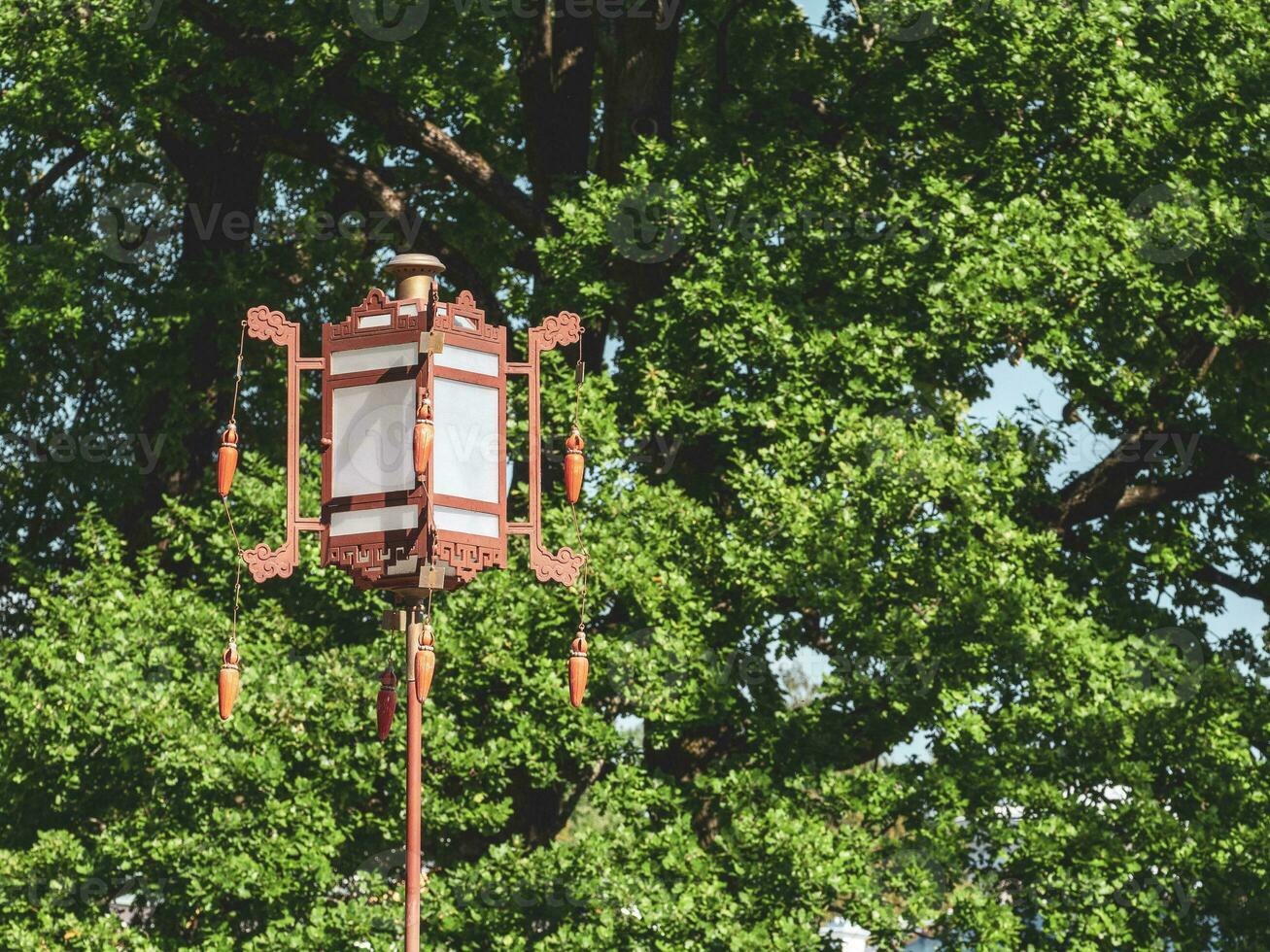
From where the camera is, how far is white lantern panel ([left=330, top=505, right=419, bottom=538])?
6.62 metres

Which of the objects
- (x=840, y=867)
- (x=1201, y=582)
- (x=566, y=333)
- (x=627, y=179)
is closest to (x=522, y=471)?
(x=627, y=179)

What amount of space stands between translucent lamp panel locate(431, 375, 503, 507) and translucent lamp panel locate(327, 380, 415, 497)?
117 millimetres

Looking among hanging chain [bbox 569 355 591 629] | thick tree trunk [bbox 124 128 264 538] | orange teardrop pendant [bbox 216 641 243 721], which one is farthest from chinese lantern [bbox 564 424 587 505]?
thick tree trunk [bbox 124 128 264 538]

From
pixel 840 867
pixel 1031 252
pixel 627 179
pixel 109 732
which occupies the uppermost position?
pixel 627 179

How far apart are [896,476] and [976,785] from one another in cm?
229

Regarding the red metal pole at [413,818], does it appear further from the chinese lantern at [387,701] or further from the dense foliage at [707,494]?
the dense foliage at [707,494]

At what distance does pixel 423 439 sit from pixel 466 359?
66 centimetres

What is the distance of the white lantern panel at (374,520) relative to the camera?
6.62m

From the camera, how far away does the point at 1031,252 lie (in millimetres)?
13359

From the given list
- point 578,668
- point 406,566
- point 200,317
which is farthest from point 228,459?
point 200,317

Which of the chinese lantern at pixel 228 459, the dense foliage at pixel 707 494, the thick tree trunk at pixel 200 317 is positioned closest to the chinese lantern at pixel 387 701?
the chinese lantern at pixel 228 459

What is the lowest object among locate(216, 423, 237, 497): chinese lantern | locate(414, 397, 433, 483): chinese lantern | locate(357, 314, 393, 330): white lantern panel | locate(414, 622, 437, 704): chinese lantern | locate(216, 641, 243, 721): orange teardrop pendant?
locate(414, 622, 437, 704): chinese lantern

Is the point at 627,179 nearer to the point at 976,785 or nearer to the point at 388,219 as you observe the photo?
the point at 388,219

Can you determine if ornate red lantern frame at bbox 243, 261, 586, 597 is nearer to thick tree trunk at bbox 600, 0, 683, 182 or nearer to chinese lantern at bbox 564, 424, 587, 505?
chinese lantern at bbox 564, 424, 587, 505
